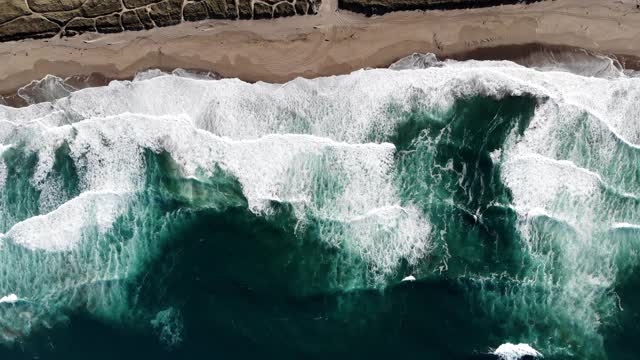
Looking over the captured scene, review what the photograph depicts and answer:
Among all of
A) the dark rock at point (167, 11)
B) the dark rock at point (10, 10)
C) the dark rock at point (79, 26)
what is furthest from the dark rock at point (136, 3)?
the dark rock at point (10, 10)

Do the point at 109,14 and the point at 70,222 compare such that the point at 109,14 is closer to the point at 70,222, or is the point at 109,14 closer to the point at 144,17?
the point at 144,17

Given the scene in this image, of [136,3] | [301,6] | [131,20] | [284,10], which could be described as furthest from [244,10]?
[131,20]

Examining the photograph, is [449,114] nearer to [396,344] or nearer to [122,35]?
[396,344]

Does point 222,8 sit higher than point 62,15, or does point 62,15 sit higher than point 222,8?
point 222,8

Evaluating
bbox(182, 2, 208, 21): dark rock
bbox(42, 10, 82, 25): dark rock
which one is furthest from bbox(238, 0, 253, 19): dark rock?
bbox(42, 10, 82, 25): dark rock

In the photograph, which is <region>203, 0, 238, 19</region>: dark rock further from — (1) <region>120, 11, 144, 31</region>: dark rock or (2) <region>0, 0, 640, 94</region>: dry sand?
(1) <region>120, 11, 144, 31</region>: dark rock

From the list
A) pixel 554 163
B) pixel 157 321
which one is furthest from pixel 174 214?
pixel 554 163
